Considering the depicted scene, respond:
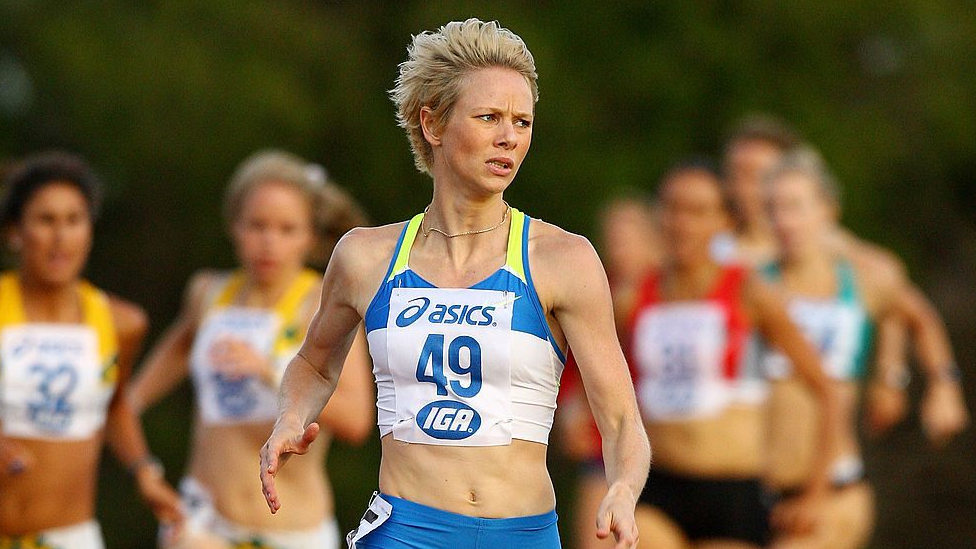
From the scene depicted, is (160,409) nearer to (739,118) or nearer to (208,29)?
(208,29)

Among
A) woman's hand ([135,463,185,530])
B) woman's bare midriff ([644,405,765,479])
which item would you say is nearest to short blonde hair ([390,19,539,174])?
woman's hand ([135,463,185,530])

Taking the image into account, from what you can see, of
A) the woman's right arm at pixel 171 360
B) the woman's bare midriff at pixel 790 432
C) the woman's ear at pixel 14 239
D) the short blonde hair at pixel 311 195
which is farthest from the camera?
the woman's bare midriff at pixel 790 432

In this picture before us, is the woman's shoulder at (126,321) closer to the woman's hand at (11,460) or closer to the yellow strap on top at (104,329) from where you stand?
the yellow strap on top at (104,329)

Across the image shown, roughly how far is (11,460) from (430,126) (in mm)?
2367

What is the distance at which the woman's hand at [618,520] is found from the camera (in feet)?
13.8

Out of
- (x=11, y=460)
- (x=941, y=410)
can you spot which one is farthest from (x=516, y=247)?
(x=941, y=410)

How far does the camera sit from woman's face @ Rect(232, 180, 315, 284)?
715 centimetres

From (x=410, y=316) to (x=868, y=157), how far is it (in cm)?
1317

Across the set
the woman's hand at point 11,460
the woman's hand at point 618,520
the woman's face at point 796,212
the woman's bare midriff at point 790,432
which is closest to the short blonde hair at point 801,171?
the woman's face at point 796,212

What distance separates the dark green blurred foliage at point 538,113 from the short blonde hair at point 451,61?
1104 centimetres

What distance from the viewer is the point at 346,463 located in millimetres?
16812

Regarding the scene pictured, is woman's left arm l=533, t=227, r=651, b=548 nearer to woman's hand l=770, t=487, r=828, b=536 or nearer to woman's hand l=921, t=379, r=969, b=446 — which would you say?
woman's hand l=770, t=487, r=828, b=536

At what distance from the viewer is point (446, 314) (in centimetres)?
464

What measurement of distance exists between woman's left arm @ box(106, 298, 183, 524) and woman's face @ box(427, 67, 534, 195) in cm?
261
